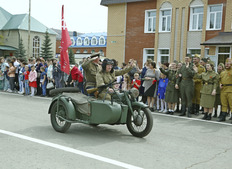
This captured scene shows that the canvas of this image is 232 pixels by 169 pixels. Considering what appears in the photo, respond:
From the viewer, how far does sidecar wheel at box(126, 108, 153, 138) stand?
253 inches

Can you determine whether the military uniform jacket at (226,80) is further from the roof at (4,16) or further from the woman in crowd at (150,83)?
the roof at (4,16)

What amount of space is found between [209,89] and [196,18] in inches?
628

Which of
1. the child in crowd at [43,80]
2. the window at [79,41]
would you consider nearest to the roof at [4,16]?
the window at [79,41]

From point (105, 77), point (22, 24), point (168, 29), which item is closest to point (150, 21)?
point (168, 29)

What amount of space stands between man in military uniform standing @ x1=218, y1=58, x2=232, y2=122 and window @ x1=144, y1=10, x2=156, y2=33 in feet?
58.5

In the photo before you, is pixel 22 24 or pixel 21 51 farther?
pixel 22 24

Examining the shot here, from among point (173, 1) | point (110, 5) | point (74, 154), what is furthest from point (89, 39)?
point (74, 154)

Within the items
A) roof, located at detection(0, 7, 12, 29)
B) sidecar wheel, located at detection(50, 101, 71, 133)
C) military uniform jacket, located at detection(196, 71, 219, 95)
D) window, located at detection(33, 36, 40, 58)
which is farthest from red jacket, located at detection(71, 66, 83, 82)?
roof, located at detection(0, 7, 12, 29)

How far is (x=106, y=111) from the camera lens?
20.6 feet

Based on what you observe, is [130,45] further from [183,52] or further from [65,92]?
[65,92]

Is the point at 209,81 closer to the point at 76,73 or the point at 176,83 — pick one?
the point at 176,83

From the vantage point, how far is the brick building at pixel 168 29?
22088 millimetres

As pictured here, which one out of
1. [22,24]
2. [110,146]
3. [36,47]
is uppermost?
[22,24]

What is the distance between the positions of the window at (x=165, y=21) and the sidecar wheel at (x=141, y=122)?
20135 millimetres
